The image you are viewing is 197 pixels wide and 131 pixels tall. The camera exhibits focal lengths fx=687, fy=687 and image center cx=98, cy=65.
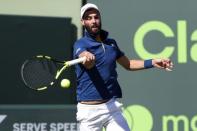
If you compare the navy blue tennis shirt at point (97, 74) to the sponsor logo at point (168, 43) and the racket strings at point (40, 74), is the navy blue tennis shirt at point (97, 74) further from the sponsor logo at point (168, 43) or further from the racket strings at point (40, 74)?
the sponsor logo at point (168, 43)

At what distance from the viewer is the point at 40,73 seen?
5.54 meters

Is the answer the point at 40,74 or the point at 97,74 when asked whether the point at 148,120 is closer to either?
the point at 40,74

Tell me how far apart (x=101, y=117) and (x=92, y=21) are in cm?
73

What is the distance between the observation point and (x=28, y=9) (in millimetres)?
7676

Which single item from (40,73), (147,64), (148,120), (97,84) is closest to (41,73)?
(40,73)

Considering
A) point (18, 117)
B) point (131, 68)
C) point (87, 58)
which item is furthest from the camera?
point (18, 117)

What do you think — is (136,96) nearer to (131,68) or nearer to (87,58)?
(131,68)

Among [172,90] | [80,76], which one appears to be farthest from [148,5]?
[80,76]

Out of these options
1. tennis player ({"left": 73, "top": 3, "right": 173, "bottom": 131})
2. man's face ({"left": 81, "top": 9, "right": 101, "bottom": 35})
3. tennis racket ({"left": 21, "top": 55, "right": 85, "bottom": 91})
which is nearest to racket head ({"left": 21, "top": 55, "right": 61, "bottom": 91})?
tennis racket ({"left": 21, "top": 55, "right": 85, "bottom": 91})

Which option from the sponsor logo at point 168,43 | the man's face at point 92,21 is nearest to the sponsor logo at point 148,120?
the sponsor logo at point 168,43

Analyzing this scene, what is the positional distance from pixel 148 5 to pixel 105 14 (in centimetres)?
51

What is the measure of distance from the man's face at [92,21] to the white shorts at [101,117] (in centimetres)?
55

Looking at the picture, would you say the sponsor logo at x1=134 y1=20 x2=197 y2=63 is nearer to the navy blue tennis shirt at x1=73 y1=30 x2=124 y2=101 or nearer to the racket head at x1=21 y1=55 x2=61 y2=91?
the racket head at x1=21 y1=55 x2=61 y2=91

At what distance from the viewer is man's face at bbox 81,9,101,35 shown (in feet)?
16.9
